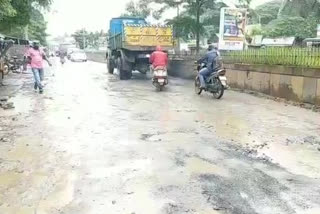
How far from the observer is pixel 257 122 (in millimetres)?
9477

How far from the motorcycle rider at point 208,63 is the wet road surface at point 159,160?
236 centimetres

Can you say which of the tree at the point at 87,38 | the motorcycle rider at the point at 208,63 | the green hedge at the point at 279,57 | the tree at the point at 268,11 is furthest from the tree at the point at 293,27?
the tree at the point at 87,38

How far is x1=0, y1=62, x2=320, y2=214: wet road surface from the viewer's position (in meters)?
4.56

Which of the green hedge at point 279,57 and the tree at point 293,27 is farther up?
the tree at point 293,27

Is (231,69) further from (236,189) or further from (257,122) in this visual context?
(236,189)

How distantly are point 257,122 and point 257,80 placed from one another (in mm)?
5392

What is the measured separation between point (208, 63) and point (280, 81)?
7.09ft

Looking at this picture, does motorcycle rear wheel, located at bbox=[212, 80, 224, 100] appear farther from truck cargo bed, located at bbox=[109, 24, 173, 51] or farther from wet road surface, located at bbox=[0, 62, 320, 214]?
truck cargo bed, located at bbox=[109, 24, 173, 51]

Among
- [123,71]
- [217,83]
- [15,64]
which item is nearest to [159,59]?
[217,83]

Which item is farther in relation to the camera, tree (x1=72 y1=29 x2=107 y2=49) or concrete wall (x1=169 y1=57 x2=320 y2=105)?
tree (x1=72 y1=29 x2=107 y2=49)

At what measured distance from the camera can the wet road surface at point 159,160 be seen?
4.56m

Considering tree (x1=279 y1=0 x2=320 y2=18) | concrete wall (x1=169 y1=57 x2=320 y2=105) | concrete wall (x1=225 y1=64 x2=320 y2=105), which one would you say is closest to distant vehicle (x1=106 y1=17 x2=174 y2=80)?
concrete wall (x1=169 y1=57 x2=320 y2=105)

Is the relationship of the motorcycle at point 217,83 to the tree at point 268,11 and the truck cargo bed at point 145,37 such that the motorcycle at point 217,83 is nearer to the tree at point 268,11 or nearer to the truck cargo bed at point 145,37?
the truck cargo bed at point 145,37

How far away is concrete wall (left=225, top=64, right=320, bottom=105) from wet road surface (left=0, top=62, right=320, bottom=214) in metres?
0.81
